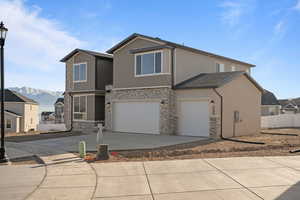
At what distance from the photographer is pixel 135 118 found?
2044cm

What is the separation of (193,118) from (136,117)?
14.5 feet

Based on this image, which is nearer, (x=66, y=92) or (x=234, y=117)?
(x=234, y=117)

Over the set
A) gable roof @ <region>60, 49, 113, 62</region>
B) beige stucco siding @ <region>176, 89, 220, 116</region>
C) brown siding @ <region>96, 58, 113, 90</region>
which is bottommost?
beige stucco siding @ <region>176, 89, 220, 116</region>

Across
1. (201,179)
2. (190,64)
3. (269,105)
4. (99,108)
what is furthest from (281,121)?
(201,179)

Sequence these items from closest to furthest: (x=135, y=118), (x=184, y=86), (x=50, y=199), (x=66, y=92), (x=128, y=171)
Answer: (x=50, y=199) < (x=128, y=171) < (x=184, y=86) < (x=135, y=118) < (x=66, y=92)

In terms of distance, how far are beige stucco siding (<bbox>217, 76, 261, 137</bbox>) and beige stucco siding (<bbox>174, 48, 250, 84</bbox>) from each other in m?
3.11

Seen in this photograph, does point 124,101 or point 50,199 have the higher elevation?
point 124,101

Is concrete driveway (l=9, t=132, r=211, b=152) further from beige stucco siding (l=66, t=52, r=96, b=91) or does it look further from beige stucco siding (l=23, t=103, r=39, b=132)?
beige stucco siding (l=23, t=103, r=39, b=132)

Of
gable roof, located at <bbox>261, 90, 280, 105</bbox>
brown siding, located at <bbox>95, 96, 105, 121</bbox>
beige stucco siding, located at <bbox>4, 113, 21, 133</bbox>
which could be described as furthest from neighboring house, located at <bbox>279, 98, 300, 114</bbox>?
beige stucco siding, located at <bbox>4, 113, 21, 133</bbox>

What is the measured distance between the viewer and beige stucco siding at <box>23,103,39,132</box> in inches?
1641

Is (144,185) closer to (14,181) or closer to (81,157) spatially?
(14,181)

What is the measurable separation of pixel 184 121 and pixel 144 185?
11.9 meters

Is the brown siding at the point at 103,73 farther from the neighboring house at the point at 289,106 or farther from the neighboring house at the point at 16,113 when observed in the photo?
the neighboring house at the point at 289,106

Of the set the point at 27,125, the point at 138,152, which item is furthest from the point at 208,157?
the point at 27,125
